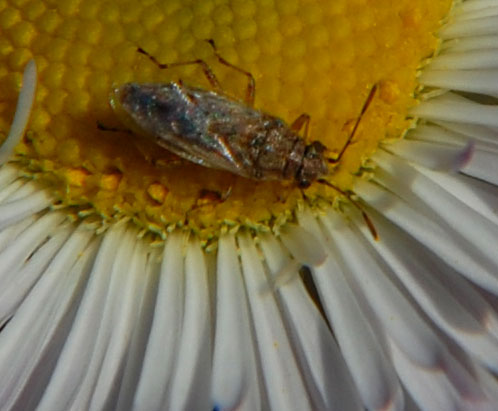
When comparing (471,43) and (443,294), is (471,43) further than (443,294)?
Yes

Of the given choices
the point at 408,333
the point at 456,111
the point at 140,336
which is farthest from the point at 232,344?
the point at 456,111

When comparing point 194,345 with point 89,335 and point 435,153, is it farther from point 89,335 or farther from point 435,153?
point 435,153

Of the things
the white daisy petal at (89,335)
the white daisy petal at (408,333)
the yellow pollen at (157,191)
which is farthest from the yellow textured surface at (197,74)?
the white daisy petal at (408,333)

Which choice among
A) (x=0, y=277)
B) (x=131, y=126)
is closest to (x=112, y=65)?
(x=131, y=126)

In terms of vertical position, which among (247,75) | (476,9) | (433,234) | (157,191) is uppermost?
(476,9)

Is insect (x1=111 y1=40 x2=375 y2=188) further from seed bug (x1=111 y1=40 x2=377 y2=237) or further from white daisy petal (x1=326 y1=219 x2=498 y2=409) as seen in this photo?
white daisy petal (x1=326 y1=219 x2=498 y2=409)

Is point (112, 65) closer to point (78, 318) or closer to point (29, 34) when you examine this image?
point (29, 34)
